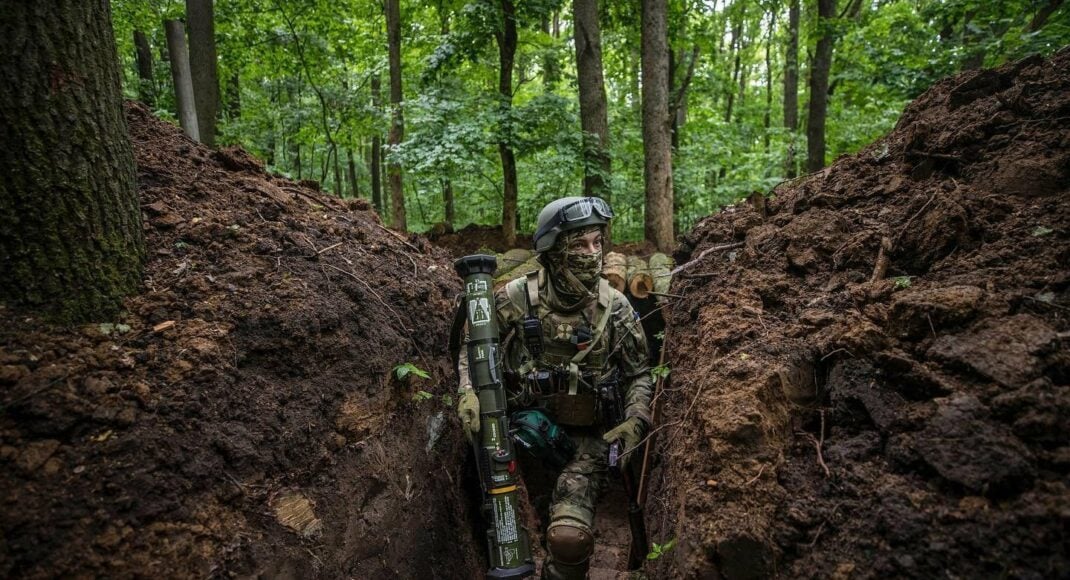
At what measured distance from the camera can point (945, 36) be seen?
27.8 feet

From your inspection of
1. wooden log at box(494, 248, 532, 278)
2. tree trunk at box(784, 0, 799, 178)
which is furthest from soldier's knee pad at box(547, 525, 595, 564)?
tree trunk at box(784, 0, 799, 178)

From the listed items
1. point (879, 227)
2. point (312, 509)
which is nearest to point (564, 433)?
point (312, 509)

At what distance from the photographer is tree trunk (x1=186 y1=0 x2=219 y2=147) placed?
675cm

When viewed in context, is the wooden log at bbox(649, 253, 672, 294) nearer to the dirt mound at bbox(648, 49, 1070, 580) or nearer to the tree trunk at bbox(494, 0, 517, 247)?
the dirt mound at bbox(648, 49, 1070, 580)

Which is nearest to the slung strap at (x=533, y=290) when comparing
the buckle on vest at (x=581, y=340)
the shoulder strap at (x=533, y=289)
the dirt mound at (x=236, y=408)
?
the shoulder strap at (x=533, y=289)

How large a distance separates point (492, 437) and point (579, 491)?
83 cm

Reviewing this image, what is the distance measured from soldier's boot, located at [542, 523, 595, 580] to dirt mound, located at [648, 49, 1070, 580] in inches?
22.2

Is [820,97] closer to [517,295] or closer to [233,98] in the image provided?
[517,295]

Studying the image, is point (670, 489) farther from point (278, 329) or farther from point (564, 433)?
point (278, 329)

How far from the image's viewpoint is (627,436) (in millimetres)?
3471

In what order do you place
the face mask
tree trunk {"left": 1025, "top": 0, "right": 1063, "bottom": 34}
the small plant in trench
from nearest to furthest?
the small plant in trench → the face mask → tree trunk {"left": 1025, "top": 0, "right": 1063, "bottom": 34}

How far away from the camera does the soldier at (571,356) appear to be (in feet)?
12.2

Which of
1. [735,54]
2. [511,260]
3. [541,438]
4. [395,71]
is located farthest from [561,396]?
[735,54]

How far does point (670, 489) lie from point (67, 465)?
8.31 ft
